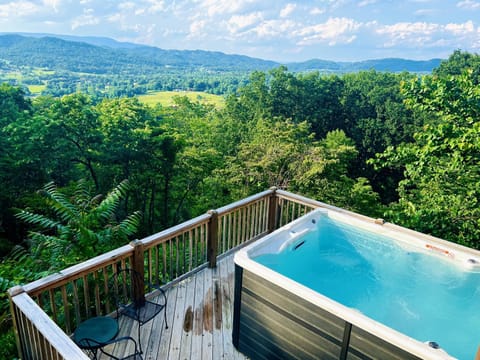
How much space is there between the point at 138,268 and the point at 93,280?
0.93 meters

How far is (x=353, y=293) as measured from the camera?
4.21m

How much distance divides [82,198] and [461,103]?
6.24 m

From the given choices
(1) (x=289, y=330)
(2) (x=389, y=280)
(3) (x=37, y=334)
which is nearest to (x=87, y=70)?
(2) (x=389, y=280)

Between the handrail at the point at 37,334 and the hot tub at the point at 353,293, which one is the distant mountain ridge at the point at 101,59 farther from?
the hot tub at the point at 353,293

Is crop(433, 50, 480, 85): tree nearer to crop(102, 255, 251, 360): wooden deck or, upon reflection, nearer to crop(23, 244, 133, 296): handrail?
crop(102, 255, 251, 360): wooden deck

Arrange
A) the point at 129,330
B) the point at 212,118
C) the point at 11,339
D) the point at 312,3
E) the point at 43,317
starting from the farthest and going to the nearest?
1. the point at 212,118
2. the point at 312,3
3. the point at 129,330
4. the point at 11,339
5. the point at 43,317

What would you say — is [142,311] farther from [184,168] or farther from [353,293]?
[184,168]

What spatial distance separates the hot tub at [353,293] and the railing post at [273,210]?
0.82m

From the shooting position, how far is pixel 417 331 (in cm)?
350

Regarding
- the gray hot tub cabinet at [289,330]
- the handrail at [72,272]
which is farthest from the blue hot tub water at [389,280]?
the handrail at [72,272]

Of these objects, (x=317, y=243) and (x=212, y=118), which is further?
(x=212, y=118)

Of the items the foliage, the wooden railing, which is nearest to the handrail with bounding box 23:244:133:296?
the wooden railing

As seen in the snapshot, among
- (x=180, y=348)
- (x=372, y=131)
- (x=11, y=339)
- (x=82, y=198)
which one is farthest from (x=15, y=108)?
(x=372, y=131)

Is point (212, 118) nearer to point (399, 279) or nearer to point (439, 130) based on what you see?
point (439, 130)
